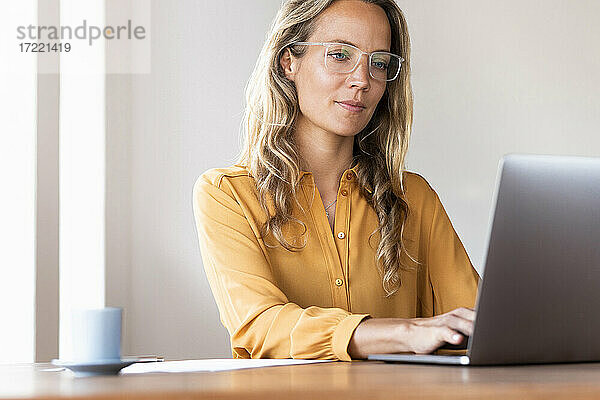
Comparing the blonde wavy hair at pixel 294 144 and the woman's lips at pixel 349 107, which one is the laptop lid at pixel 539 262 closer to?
the blonde wavy hair at pixel 294 144

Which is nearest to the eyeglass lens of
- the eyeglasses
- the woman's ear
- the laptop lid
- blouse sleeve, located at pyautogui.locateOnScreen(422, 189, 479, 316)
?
the eyeglasses

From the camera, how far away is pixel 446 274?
201cm

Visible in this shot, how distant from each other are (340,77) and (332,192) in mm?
281

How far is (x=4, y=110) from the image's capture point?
257 centimetres

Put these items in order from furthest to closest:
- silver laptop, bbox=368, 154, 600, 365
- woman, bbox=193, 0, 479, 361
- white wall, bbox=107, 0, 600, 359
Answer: white wall, bbox=107, 0, 600, 359, woman, bbox=193, 0, 479, 361, silver laptop, bbox=368, 154, 600, 365

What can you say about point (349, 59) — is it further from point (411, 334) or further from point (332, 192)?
point (411, 334)

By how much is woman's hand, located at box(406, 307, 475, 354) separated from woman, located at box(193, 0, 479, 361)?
0.44 metres

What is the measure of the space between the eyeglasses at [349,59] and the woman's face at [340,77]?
12 millimetres

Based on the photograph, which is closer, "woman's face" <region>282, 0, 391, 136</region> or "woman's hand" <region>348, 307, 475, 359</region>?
"woman's hand" <region>348, 307, 475, 359</region>

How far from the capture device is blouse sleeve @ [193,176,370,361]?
1334 mm

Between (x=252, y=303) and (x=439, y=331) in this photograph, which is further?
(x=252, y=303)

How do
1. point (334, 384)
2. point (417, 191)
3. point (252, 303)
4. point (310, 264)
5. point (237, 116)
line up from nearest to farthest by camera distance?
point (334, 384)
point (252, 303)
point (310, 264)
point (417, 191)
point (237, 116)

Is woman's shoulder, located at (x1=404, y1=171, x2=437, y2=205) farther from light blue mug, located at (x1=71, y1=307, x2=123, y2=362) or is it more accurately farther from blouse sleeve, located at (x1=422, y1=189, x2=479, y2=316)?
light blue mug, located at (x1=71, y1=307, x2=123, y2=362)

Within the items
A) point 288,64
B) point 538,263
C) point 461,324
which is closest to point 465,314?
point 461,324
